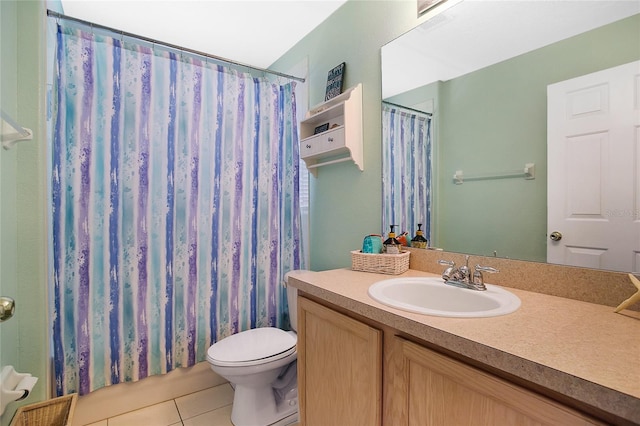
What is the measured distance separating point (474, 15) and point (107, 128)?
72.7 inches

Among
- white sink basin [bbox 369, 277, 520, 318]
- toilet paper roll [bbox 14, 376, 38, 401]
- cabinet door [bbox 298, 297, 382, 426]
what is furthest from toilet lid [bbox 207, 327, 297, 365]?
white sink basin [bbox 369, 277, 520, 318]

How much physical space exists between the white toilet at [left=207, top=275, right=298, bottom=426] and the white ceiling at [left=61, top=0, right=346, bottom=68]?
2035 mm

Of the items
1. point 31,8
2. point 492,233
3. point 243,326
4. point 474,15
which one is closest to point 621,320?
point 492,233

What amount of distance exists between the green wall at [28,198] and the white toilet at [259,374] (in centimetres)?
80

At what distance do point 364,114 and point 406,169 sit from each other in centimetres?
44

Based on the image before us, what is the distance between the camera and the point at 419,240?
146cm

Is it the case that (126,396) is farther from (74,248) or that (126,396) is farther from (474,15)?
(474,15)

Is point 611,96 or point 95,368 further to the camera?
point 95,368

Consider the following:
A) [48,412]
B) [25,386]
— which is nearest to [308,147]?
[25,386]

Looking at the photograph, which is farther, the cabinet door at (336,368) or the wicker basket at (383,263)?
the wicker basket at (383,263)

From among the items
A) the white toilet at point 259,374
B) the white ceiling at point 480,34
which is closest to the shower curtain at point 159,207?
the white toilet at point 259,374

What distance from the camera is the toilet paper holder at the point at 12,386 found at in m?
1.03

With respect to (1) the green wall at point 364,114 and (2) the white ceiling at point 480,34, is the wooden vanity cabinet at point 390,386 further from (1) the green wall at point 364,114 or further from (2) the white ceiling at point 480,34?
(2) the white ceiling at point 480,34

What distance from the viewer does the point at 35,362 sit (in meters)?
1.42
